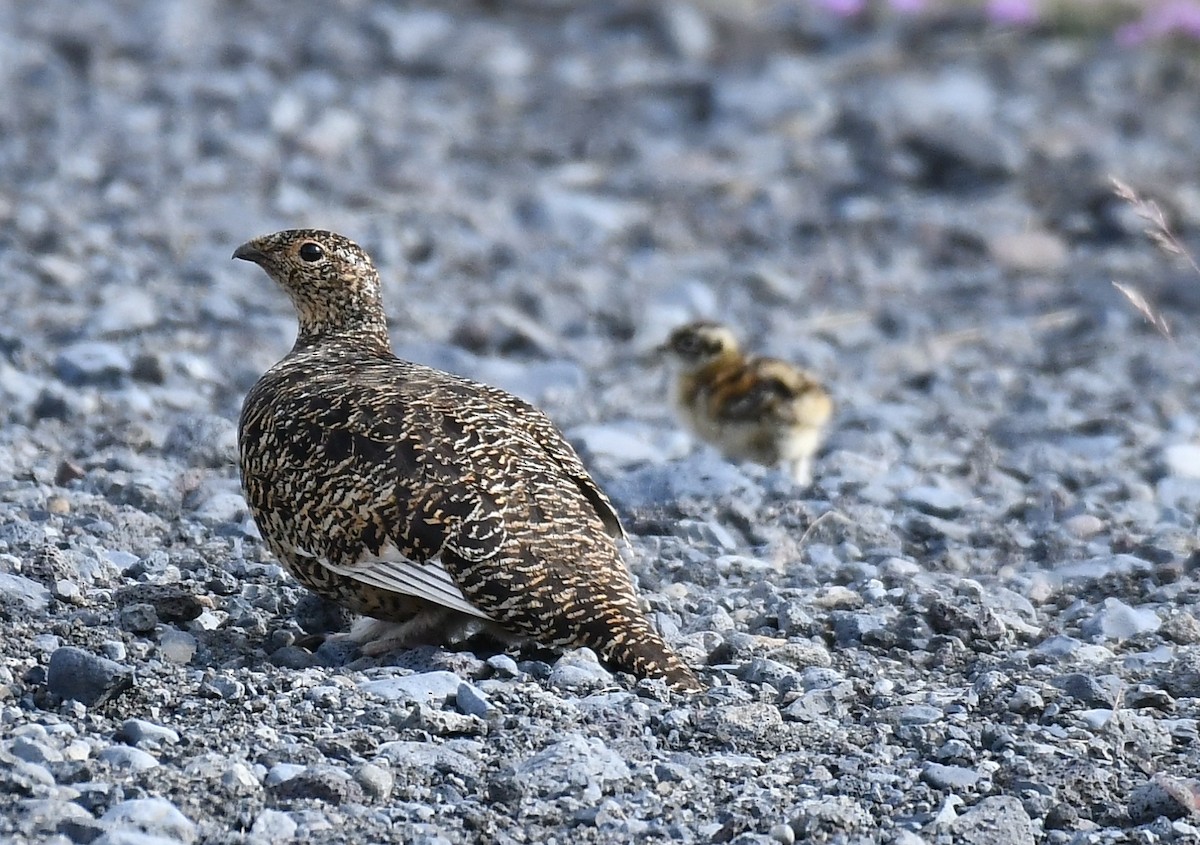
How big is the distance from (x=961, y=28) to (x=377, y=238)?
7.50m

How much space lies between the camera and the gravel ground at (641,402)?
4453 mm

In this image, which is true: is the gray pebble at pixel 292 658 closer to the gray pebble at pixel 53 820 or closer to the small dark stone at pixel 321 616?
the small dark stone at pixel 321 616

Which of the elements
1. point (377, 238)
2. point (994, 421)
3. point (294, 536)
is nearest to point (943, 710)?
point (294, 536)

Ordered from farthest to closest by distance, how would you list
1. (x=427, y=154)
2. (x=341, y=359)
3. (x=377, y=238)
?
1. (x=427, y=154)
2. (x=377, y=238)
3. (x=341, y=359)

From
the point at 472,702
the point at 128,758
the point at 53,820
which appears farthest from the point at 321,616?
the point at 53,820

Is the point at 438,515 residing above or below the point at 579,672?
above

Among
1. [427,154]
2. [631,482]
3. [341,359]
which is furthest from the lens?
[427,154]

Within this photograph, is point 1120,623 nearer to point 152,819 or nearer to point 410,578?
point 410,578

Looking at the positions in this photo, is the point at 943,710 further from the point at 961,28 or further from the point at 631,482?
the point at 961,28

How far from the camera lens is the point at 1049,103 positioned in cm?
1520

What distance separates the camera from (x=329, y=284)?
269 inches

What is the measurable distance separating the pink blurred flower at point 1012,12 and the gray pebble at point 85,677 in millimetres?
13391

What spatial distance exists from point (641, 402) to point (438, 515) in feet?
14.7

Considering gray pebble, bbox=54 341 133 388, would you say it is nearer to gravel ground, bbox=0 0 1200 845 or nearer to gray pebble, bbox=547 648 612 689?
gravel ground, bbox=0 0 1200 845
